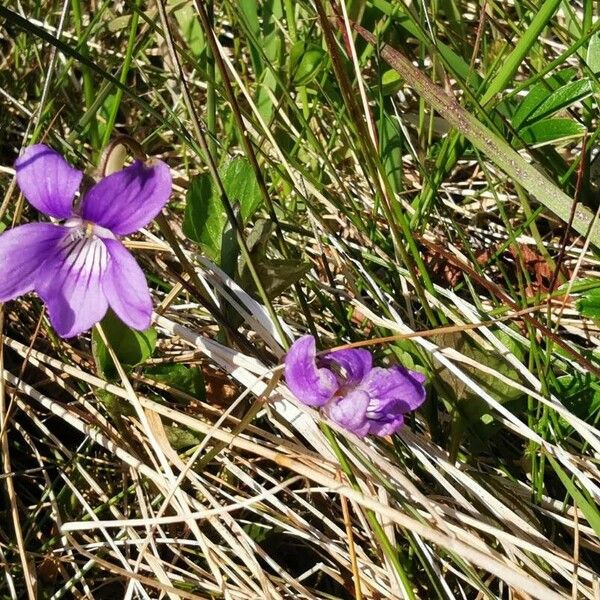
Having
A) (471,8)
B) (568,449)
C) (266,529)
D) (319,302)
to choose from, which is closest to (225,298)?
(319,302)

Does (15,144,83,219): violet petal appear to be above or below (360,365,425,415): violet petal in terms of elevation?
above

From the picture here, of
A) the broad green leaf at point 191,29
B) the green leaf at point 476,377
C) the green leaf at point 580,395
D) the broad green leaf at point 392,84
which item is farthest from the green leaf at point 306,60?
the green leaf at point 580,395

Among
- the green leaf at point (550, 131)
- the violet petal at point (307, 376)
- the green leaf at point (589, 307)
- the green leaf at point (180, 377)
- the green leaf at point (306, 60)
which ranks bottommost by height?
the green leaf at point (180, 377)

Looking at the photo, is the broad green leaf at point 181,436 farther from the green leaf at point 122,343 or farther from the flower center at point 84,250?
the flower center at point 84,250

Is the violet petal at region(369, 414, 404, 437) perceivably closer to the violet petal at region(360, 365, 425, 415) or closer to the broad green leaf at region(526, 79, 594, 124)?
the violet petal at region(360, 365, 425, 415)

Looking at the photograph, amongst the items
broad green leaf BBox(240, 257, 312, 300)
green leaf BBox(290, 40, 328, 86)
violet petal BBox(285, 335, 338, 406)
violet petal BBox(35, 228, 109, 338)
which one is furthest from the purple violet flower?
green leaf BBox(290, 40, 328, 86)

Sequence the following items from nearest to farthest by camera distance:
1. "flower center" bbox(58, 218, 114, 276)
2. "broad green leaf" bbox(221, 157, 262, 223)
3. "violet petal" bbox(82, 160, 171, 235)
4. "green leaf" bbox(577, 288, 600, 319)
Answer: "violet petal" bbox(82, 160, 171, 235), "flower center" bbox(58, 218, 114, 276), "green leaf" bbox(577, 288, 600, 319), "broad green leaf" bbox(221, 157, 262, 223)

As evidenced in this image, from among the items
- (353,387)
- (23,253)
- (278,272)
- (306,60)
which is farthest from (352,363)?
(306,60)
